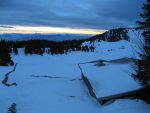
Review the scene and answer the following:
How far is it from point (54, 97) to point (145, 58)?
11.0m

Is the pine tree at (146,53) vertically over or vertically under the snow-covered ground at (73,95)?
over

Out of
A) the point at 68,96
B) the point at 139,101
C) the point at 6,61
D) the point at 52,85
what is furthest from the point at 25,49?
the point at 139,101

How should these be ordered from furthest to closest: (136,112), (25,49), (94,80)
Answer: (25,49) → (94,80) → (136,112)

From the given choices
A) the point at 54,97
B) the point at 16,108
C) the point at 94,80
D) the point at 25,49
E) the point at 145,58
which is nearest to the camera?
the point at 145,58

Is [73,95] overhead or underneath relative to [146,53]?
underneath

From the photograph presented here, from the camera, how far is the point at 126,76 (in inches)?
1252

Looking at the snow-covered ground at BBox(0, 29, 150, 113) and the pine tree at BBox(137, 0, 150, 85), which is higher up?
the pine tree at BBox(137, 0, 150, 85)

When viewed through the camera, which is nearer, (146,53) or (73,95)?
(146,53)

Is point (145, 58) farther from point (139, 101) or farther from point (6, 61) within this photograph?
point (6, 61)

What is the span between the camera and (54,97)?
31328 millimetres

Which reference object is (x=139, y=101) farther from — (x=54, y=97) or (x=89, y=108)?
(x=54, y=97)

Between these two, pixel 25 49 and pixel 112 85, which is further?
pixel 25 49

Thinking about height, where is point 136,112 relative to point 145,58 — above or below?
below

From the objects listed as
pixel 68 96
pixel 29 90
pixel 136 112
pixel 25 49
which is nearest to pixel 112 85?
pixel 68 96
